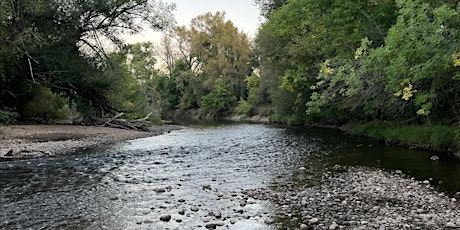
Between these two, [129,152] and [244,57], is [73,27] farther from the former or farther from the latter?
[244,57]

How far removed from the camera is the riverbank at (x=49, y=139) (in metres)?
17.3

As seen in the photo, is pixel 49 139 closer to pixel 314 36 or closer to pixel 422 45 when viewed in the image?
pixel 314 36

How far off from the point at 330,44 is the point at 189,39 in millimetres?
53522

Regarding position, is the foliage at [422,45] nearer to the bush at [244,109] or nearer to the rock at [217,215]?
the rock at [217,215]

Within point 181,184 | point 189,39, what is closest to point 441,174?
point 181,184

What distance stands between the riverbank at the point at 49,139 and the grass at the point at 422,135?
17.0m

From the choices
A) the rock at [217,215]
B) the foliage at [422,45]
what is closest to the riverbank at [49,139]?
the rock at [217,215]

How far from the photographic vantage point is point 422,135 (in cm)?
1881

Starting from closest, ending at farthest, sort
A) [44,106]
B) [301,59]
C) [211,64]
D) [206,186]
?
[206,186] < [301,59] < [44,106] < [211,64]

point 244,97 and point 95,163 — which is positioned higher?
point 244,97

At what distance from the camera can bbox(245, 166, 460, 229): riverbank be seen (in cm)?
759

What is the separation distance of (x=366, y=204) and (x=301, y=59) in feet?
73.6

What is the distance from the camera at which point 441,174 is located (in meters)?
12.4

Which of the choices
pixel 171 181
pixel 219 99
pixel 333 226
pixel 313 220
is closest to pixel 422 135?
pixel 171 181
